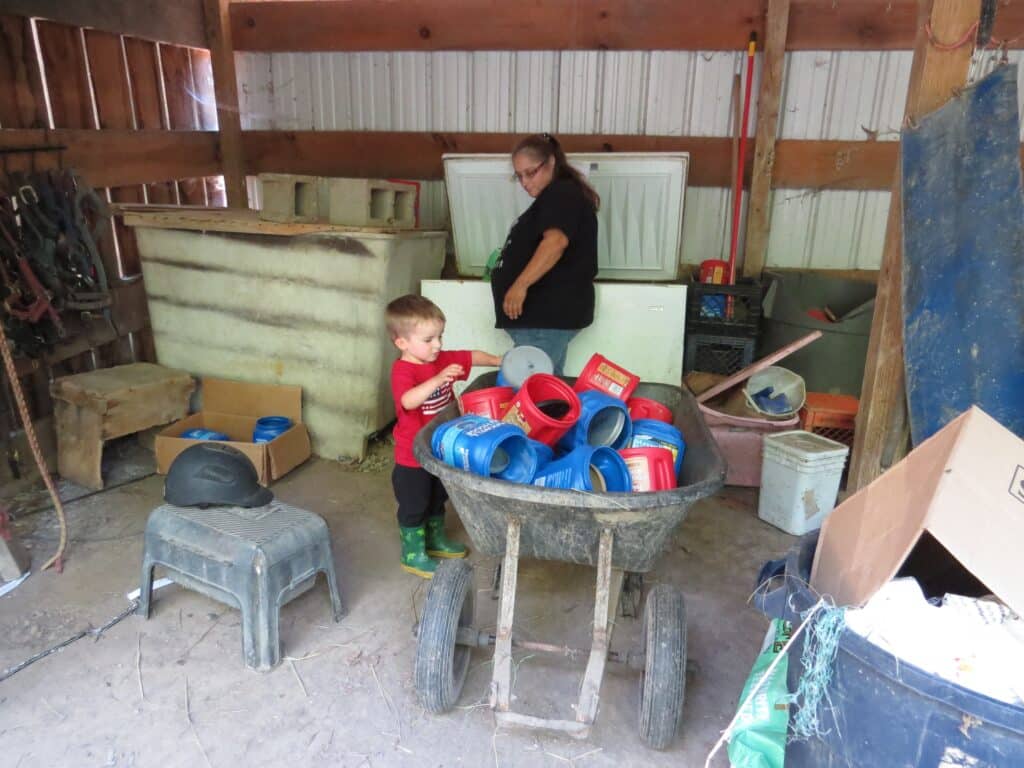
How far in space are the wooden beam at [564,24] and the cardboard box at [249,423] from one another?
90.3 inches

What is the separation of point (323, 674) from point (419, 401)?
92 centimetres

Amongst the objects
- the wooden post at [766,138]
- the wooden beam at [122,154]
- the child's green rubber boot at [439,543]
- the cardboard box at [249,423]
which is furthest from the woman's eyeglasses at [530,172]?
the wooden beam at [122,154]

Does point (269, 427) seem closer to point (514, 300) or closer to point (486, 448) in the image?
point (514, 300)

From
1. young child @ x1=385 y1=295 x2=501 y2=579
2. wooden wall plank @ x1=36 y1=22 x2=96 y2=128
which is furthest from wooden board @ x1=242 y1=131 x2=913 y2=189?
young child @ x1=385 y1=295 x2=501 y2=579

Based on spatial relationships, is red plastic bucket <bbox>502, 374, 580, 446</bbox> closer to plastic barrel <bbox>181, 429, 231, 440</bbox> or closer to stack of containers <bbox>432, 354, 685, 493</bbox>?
stack of containers <bbox>432, 354, 685, 493</bbox>

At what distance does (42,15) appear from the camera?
324 cm

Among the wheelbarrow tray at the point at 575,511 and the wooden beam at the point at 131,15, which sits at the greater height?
the wooden beam at the point at 131,15

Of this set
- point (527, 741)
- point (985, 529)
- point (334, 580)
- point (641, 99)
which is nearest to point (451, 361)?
point (334, 580)

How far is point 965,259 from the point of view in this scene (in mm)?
1981

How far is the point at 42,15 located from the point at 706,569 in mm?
3929

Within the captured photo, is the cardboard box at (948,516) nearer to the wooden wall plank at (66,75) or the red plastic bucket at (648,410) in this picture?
the red plastic bucket at (648,410)

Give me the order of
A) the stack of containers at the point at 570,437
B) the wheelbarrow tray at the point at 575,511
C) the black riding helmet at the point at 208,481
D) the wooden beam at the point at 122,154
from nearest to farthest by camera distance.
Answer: the wheelbarrow tray at the point at 575,511 → the stack of containers at the point at 570,437 → the black riding helmet at the point at 208,481 → the wooden beam at the point at 122,154

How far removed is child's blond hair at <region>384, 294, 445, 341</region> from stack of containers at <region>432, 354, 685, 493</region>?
0.30 m

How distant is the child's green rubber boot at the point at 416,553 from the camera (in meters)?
2.72
